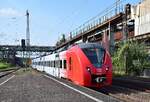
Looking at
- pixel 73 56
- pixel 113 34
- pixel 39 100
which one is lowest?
pixel 39 100

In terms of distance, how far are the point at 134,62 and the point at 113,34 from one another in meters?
15.6

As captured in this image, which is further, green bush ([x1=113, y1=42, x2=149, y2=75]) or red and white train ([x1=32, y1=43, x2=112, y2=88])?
green bush ([x1=113, y1=42, x2=149, y2=75])

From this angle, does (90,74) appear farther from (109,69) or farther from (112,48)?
(112,48)

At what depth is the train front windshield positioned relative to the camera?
2143 cm

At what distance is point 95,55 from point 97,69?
1.15 m

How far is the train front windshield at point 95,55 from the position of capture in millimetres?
21430

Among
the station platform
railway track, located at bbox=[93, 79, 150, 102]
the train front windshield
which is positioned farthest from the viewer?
the train front windshield

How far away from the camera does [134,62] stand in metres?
44.6

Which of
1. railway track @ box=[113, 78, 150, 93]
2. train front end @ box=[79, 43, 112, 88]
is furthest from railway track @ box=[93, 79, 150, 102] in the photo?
train front end @ box=[79, 43, 112, 88]

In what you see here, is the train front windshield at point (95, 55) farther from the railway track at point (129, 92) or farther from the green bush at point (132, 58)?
the green bush at point (132, 58)

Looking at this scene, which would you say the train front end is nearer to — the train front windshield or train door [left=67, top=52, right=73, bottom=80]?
the train front windshield

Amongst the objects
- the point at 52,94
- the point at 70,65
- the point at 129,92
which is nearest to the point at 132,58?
the point at 70,65

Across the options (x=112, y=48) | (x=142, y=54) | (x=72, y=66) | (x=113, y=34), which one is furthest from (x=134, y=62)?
(x=72, y=66)

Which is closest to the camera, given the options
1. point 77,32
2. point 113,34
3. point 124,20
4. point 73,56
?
point 73,56
